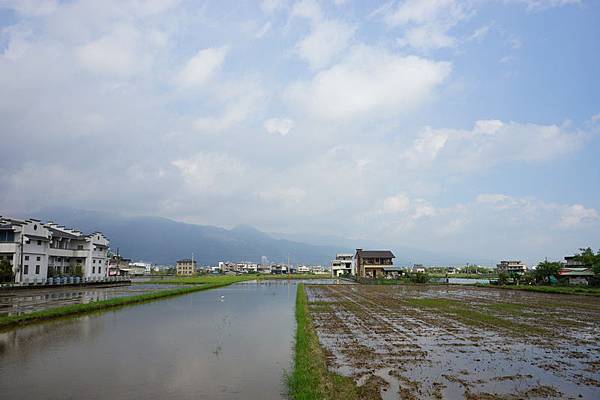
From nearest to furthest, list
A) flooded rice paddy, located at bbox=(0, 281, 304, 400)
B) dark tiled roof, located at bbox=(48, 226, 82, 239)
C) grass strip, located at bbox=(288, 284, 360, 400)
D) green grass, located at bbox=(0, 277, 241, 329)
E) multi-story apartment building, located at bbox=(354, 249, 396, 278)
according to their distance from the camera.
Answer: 1. grass strip, located at bbox=(288, 284, 360, 400)
2. flooded rice paddy, located at bbox=(0, 281, 304, 400)
3. green grass, located at bbox=(0, 277, 241, 329)
4. dark tiled roof, located at bbox=(48, 226, 82, 239)
5. multi-story apartment building, located at bbox=(354, 249, 396, 278)

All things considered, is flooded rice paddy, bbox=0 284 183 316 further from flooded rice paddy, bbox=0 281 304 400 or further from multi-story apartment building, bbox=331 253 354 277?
multi-story apartment building, bbox=331 253 354 277

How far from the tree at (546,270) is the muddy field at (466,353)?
35656mm

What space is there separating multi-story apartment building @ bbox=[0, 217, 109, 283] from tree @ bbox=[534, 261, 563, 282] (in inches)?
2290

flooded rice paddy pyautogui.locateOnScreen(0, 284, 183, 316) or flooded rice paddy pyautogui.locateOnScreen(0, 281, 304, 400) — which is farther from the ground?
flooded rice paddy pyautogui.locateOnScreen(0, 281, 304, 400)

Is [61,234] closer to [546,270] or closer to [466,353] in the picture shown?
[466,353]

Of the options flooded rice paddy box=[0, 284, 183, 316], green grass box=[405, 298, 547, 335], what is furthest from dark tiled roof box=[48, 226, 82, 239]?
green grass box=[405, 298, 547, 335]

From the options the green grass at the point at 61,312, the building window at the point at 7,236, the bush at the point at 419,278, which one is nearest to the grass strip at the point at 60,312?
the green grass at the point at 61,312

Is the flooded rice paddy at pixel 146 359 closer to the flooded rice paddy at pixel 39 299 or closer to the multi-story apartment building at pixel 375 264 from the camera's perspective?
the flooded rice paddy at pixel 39 299

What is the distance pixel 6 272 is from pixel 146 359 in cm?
3631

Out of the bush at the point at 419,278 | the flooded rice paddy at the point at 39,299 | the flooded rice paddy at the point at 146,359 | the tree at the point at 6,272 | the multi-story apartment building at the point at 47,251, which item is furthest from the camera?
the bush at the point at 419,278

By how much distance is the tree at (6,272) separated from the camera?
3900 cm

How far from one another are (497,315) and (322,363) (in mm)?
15462

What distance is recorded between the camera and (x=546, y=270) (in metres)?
55.0

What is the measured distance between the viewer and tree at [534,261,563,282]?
5416 cm
